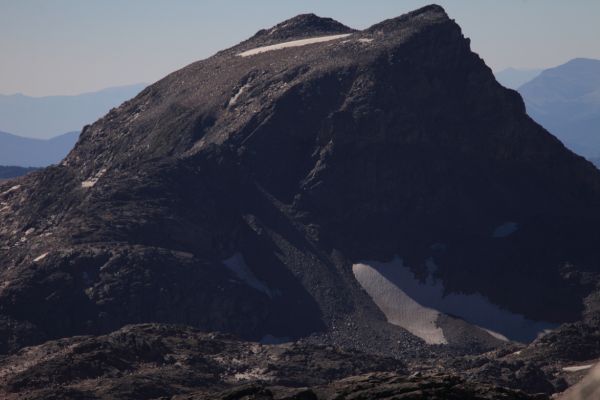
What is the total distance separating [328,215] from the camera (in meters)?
128

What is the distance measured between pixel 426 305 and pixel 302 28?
194 feet

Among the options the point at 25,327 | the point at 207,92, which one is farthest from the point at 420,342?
the point at 207,92

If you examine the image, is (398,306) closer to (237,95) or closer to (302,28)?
(237,95)

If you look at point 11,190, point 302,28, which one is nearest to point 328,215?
point 11,190

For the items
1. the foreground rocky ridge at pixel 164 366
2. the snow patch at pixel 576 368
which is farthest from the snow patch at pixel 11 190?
the snow patch at pixel 576 368

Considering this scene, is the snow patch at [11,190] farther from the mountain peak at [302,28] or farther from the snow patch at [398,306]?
the snow patch at [398,306]

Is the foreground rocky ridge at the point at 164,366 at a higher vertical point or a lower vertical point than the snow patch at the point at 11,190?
lower

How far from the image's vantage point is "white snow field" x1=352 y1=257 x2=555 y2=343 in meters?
110

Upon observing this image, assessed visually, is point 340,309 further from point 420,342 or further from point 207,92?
point 207,92

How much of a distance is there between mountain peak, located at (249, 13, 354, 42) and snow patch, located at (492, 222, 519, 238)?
146ft

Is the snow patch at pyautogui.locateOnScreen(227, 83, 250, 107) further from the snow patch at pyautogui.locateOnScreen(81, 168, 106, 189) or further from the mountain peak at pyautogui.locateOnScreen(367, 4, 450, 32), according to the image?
the mountain peak at pyautogui.locateOnScreen(367, 4, 450, 32)

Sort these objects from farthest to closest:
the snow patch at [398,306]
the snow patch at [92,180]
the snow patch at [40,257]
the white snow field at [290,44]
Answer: the white snow field at [290,44] → the snow patch at [92,180] → the snow patch at [40,257] → the snow patch at [398,306]

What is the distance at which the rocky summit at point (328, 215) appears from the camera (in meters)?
108

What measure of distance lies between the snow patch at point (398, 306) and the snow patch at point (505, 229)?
41.5ft
